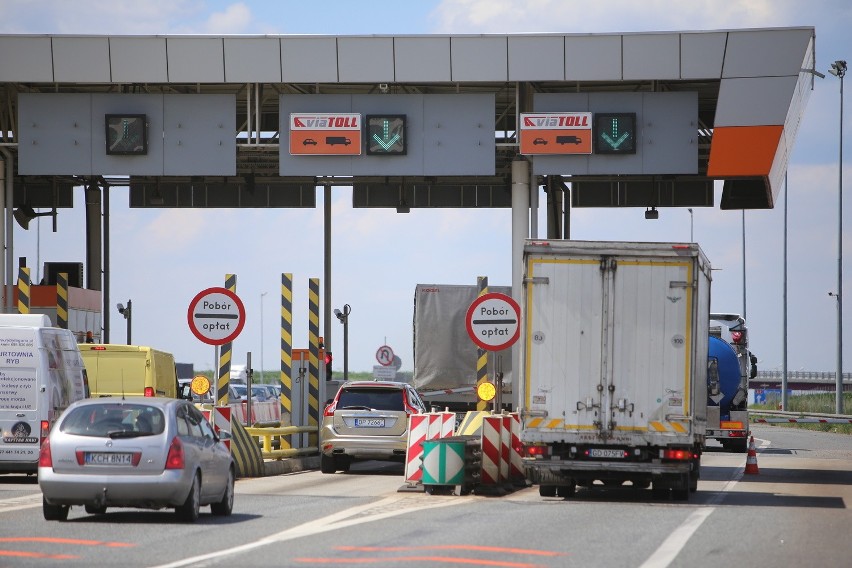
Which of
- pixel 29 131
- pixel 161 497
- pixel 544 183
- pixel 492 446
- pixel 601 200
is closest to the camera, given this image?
pixel 161 497

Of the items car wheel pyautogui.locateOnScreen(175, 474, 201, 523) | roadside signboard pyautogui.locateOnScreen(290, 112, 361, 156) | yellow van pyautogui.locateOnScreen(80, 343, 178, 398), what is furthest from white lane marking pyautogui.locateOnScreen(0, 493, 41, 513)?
roadside signboard pyautogui.locateOnScreen(290, 112, 361, 156)

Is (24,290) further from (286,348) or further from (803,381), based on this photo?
(803,381)

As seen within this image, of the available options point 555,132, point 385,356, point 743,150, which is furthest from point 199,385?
point 385,356

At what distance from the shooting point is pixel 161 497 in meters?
15.6

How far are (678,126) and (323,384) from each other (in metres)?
9.12

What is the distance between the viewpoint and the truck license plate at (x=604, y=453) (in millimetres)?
19594

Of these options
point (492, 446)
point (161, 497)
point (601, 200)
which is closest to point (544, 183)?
point (601, 200)

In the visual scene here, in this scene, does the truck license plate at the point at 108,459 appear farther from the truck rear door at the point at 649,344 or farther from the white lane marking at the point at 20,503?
the truck rear door at the point at 649,344

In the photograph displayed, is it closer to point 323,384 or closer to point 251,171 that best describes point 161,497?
point 323,384

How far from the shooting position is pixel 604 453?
19625 mm

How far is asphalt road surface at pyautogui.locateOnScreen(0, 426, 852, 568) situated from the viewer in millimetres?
12750

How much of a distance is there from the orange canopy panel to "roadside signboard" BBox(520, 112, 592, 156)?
8.86ft

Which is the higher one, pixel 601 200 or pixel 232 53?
pixel 232 53

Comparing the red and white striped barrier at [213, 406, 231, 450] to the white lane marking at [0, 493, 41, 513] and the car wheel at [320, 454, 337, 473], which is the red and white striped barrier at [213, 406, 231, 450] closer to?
the car wheel at [320, 454, 337, 473]
